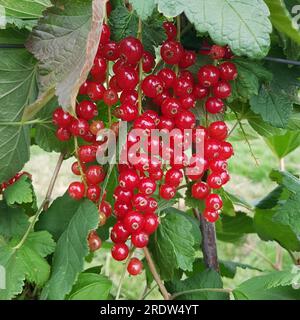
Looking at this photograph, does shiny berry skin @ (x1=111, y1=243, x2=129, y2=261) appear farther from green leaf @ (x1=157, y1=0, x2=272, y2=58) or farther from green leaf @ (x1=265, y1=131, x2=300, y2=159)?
green leaf @ (x1=265, y1=131, x2=300, y2=159)

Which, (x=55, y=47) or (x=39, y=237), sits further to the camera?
(x=39, y=237)

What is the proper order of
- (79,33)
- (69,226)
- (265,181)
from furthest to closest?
1. (265,181)
2. (69,226)
3. (79,33)

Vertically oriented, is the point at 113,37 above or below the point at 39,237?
above

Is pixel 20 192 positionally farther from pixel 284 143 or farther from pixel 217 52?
pixel 284 143

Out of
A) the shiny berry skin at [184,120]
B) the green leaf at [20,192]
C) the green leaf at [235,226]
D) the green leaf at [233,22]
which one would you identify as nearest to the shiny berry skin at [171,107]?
the shiny berry skin at [184,120]

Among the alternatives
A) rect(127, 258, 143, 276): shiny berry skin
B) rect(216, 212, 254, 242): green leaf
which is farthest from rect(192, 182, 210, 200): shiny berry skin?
rect(216, 212, 254, 242): green leaf

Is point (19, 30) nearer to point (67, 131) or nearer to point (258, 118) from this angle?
point (67, 131)

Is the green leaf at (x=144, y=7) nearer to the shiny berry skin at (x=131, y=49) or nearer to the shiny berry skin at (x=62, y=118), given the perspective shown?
the shiny berry skin at (x=131, y=49)

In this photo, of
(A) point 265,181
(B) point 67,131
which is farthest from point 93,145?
(A) point 265,181
